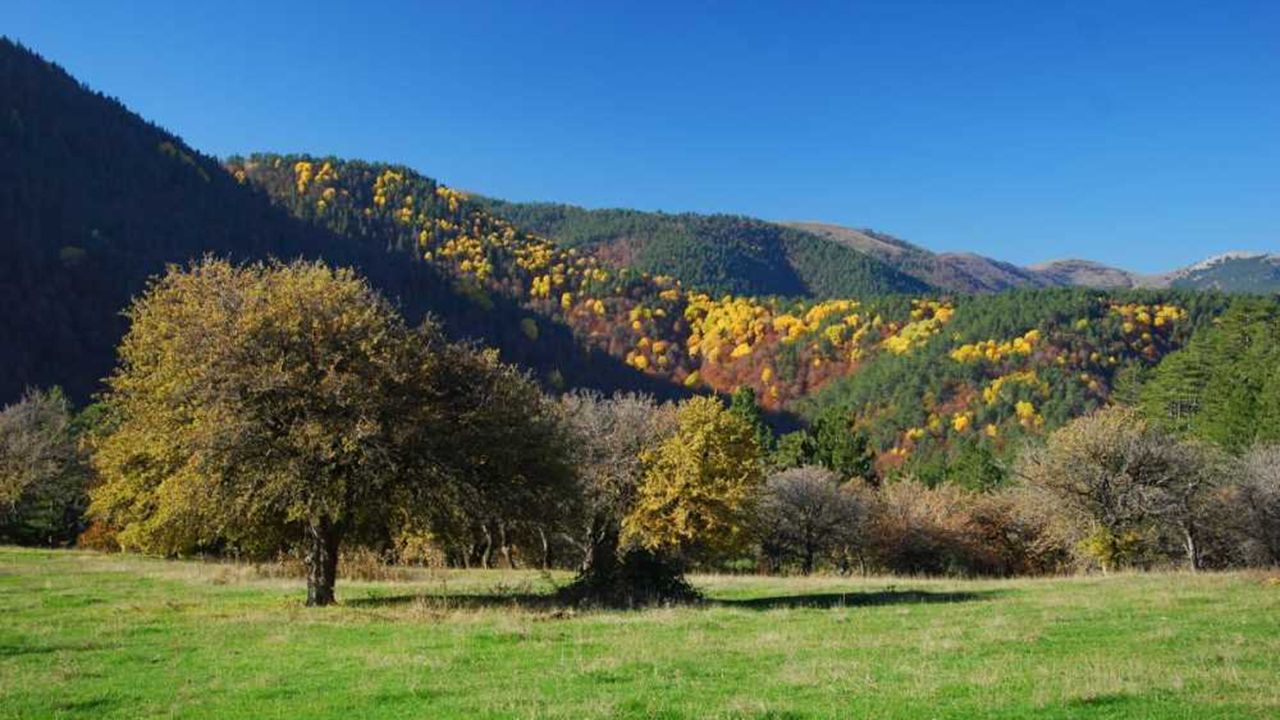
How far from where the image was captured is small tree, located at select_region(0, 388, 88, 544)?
72.3 meters

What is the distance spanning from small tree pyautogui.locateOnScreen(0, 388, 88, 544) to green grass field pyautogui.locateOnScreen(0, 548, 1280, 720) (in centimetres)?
4849

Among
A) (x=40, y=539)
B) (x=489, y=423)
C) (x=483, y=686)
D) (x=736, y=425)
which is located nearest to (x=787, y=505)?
(x=736, y=425)

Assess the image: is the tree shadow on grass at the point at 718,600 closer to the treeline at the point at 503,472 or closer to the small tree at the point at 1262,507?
the treeline at the point at 503,472

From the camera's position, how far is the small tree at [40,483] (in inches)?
2847

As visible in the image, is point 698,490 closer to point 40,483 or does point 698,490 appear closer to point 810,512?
point 810,512

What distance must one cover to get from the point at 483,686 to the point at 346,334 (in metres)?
15.7

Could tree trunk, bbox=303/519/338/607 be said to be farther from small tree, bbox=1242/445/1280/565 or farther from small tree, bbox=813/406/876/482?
small tree, bbox=813/406/876/482

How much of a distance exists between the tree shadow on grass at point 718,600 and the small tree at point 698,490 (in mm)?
13543

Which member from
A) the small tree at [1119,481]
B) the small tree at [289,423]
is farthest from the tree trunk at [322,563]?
the small tree at [1119,481]

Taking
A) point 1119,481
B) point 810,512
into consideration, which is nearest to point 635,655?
point 1119,481

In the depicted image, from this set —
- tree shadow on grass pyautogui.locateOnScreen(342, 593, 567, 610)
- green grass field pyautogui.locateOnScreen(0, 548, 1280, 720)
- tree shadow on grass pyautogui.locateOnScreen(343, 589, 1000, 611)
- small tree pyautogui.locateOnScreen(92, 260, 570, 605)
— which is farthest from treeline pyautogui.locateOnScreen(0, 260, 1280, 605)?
green grass field pyautogui.locateOnScreen(0, 548, 1280, 720)

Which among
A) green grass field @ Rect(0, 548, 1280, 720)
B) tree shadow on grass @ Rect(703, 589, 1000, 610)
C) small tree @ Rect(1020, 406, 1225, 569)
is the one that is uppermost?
small tree @ Rect(1020, 406, 1225, 569)

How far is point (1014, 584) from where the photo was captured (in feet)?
135

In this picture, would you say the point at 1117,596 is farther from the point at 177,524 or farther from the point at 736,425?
the point at 177,524
